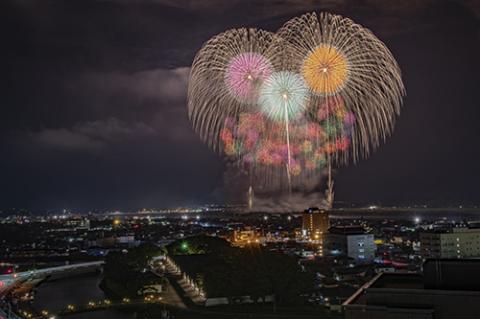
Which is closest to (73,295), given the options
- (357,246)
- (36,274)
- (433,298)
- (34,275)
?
(34,275)

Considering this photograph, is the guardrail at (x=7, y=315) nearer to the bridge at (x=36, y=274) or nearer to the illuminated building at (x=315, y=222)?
the bridge at (x=36, y=274)

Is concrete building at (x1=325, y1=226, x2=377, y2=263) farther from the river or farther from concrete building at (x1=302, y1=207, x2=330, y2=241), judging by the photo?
the river

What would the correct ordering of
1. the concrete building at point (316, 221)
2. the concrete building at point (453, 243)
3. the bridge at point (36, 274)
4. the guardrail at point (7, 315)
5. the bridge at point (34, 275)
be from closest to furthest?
the guardrail at point (7, 315), the bridge at point (34, 275), the bridge at point (36, 274), the concrete building at point (453, 243), the concrete building at point (316, 221)

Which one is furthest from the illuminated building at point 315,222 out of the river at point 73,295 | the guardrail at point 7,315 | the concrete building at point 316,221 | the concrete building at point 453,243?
the guardrail at point 7,315

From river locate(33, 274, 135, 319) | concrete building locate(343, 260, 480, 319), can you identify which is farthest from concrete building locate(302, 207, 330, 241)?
concrete building locate(343, 260, 480, 319)

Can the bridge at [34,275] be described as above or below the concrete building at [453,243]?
below

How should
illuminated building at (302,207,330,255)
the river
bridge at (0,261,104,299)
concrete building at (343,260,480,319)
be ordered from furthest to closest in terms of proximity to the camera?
illuminated building at (302,207,330,255), bridge at (0,261,104,299), the river, concrete building at (343,260,480,319)

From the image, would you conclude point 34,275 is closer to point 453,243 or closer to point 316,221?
point 453,243
